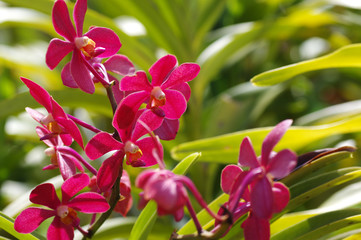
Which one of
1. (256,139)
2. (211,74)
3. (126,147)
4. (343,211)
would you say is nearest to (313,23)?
(211,74)

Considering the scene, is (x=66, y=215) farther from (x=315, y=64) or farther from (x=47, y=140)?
(x=315, y=64)

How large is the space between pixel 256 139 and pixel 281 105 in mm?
591

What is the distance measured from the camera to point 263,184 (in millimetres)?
375

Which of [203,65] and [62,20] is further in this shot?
[203,65]

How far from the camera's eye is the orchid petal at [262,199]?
36 cm

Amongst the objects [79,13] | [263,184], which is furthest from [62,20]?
[263,184]

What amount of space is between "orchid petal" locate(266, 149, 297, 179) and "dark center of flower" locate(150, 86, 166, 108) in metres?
0.11

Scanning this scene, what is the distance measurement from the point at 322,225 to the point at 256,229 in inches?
4.9

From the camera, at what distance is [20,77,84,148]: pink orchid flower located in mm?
438

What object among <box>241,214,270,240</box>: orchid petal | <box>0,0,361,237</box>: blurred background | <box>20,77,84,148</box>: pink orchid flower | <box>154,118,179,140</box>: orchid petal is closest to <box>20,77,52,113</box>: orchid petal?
<box>20,77,84,148</box>: pink orchid flower

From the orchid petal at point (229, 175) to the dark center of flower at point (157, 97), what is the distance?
82mm

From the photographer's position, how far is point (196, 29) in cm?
110

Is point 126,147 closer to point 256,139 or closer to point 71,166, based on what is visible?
point 71,166

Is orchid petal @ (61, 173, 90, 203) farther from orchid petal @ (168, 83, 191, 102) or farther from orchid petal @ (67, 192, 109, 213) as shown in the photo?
orchid petal @ (168, 83, 191, 102)
